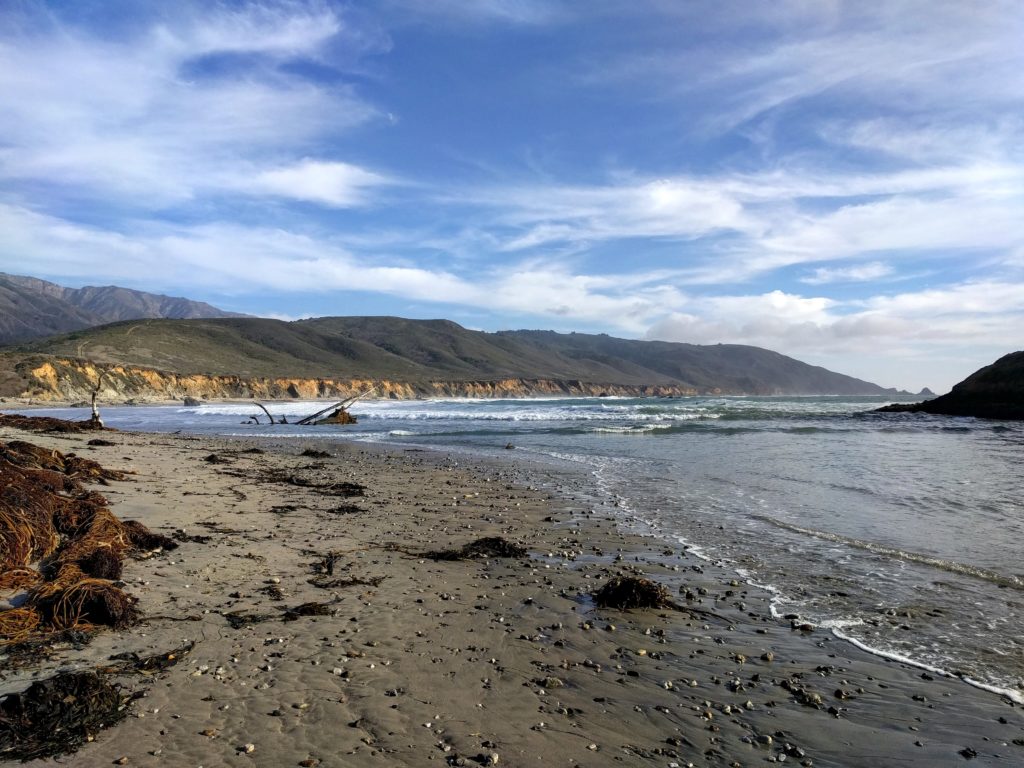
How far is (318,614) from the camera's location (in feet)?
18.9

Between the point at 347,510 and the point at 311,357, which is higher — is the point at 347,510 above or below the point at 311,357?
below

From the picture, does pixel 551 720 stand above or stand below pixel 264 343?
below

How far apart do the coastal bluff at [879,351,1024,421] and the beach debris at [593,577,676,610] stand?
45.4 metres

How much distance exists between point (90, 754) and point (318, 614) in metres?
2.47

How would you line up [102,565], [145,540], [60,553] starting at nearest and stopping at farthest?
[102,565], [60,553], [145,540]

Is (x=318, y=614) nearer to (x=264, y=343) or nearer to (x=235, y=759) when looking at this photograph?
(x=235, y=759)

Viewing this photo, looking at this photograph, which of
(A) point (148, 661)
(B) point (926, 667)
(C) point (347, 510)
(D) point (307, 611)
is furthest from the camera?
(C) point (347, 510)

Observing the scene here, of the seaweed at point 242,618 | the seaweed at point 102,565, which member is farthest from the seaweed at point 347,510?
the seaweed at point 242,618

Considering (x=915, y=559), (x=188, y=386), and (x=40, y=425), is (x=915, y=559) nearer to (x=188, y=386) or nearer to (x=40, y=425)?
(x=40, y=425)

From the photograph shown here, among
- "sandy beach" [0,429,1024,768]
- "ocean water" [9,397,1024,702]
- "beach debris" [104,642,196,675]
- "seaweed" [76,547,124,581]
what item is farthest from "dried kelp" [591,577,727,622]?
"seaweed" [76,547,124,581]

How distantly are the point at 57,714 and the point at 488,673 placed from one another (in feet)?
9.38

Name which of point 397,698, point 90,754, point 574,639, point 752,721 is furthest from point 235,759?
point 752,721

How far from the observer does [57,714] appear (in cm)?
365

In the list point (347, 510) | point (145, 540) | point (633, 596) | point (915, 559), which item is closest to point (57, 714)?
point (145, 540)
